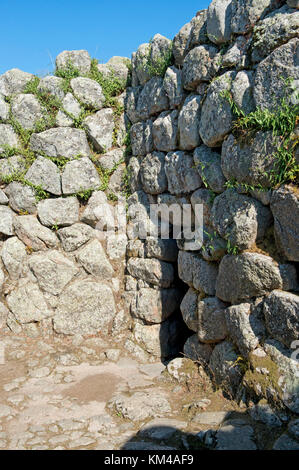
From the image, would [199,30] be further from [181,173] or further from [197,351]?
[197,351]

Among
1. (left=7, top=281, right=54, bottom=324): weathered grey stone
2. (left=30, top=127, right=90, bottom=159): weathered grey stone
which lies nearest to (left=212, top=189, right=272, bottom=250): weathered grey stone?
(left=30, top=127, right=90, bottom=159): weathered grey stone

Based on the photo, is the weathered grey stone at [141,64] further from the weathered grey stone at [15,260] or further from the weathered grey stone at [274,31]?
the weathered grey stone at [15,260]

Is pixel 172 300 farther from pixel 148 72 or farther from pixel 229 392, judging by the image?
pixel 148 72

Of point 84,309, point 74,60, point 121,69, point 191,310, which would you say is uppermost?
point 74,60

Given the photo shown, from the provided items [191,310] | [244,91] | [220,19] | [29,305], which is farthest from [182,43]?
[29,305]

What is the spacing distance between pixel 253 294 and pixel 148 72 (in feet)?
12.2

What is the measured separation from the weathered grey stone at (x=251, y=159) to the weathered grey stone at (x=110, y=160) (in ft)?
8.33

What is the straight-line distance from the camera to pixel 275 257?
368cm

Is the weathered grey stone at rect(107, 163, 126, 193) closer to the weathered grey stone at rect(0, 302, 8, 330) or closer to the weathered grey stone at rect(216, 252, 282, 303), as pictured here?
the weathered grey stone at rect(0, 302, 8, 330)

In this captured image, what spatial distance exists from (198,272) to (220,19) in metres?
2.99

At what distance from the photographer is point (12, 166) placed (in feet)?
20.2

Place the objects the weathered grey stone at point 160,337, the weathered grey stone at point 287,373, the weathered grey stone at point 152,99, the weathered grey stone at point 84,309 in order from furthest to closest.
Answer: the weathered grey stone at point 84,309 → the weathered grey stone at point 160,337 → the weathered grey stone at point 152,99 → the weathered grey stone at point 287,373

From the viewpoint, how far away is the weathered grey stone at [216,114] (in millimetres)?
4102

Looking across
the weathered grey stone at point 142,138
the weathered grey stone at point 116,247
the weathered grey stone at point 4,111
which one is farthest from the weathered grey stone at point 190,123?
the weathered grey stone at point 4,111
